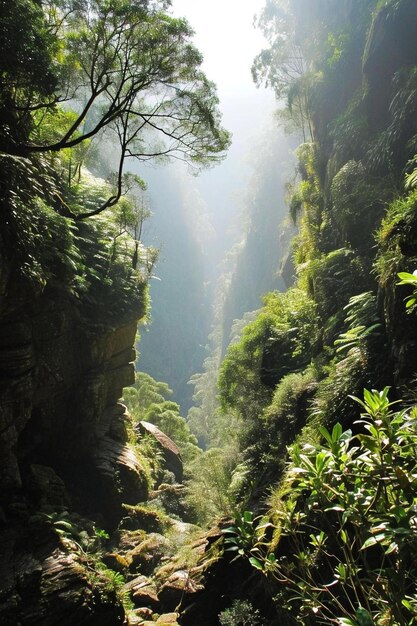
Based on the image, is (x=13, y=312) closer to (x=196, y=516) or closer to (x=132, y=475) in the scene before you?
(x=132, y=475)

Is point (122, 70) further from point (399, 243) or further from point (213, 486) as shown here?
point (213, 486)

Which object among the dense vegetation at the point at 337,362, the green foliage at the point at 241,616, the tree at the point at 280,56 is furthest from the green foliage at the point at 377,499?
the tree at the point at 280,56

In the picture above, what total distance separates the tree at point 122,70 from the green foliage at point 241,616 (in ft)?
24.3

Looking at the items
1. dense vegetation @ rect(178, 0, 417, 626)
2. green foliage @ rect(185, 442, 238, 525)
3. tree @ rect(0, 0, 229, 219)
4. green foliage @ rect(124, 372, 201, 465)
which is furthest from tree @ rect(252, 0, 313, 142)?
green foliage @ rect(124, 372, 201, 465)

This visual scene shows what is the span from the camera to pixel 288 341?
986 centimetres

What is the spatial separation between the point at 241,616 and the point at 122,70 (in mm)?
8669

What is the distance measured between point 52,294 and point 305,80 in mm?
11926

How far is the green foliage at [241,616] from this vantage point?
4238mm

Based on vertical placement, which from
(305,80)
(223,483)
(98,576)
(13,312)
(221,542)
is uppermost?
(305,80)

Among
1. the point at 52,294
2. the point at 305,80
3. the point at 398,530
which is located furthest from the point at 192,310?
the point at 398,530

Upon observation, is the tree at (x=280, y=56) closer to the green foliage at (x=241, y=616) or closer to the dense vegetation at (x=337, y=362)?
the dense vegetation at (x=337, y=362)

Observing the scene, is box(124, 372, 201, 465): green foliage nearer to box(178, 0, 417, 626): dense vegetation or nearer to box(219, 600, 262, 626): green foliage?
box(178, 0, 417, 626): dense vegetation

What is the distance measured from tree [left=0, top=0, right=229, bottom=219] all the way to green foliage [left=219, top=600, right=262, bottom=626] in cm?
742

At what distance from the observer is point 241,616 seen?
4.28 meters
